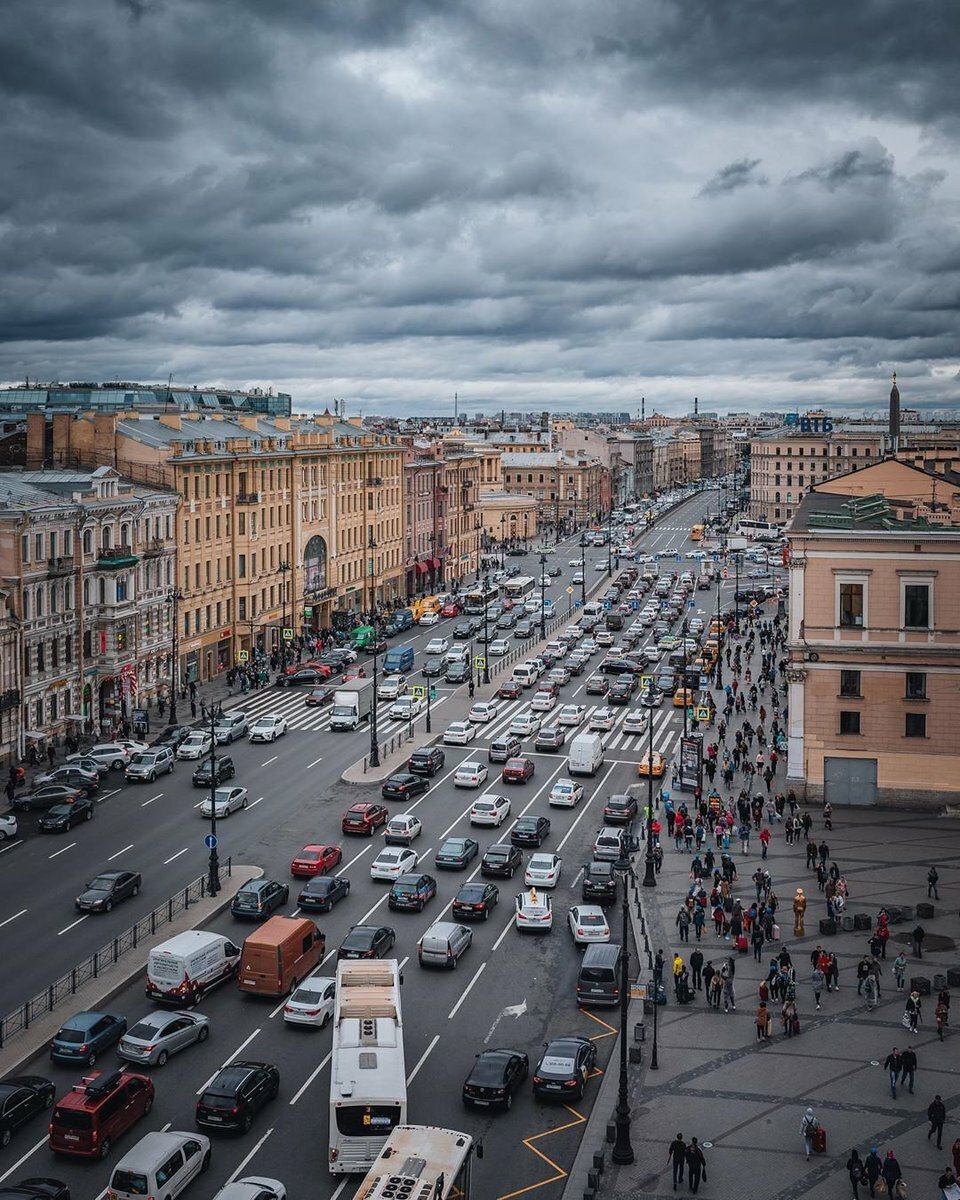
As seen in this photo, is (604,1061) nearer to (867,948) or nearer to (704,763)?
(867,948)

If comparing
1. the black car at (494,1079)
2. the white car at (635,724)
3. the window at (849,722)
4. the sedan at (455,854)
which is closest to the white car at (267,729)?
the white car at (635,724)

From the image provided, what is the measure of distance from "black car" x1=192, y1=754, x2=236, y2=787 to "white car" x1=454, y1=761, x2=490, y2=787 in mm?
9949

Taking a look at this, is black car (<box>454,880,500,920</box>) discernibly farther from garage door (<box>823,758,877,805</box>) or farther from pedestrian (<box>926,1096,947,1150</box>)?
garage door (<box>823,758,877,805</box>)

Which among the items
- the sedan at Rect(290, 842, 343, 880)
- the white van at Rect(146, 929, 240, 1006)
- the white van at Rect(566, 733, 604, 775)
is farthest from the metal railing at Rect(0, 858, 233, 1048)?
the white van at Rect(566, 733, 604, 775)

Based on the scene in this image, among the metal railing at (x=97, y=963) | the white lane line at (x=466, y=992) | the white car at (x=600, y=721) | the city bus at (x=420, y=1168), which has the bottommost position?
the white lane line at (x=466, y=992)

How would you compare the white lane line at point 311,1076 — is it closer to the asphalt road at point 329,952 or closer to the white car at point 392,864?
the asphalt road at point 329,952

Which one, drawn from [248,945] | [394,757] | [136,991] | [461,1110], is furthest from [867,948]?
[394,757]

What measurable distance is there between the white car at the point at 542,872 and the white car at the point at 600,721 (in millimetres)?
24352

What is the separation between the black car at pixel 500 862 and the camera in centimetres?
4409

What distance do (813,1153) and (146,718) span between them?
153 ft

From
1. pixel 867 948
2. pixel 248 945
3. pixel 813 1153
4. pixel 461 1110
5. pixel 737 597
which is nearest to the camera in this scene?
pixel 813 1153

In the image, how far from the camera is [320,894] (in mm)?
40656

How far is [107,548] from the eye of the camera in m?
66.9

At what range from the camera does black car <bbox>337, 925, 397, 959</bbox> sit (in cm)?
3600
